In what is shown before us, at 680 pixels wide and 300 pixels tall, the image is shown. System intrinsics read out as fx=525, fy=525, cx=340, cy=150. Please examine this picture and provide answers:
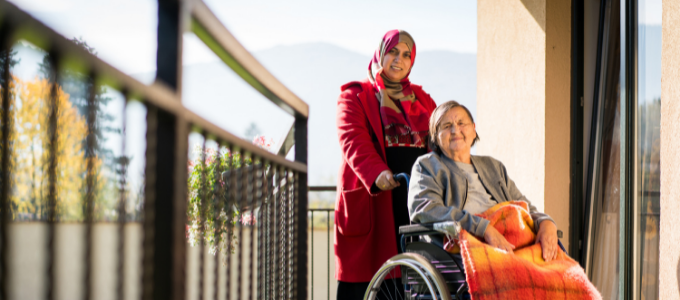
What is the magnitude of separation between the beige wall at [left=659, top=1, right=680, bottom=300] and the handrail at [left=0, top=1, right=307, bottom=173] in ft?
6.47

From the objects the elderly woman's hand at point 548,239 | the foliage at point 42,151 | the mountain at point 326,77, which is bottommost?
the elderly woman's hand at point 548,239

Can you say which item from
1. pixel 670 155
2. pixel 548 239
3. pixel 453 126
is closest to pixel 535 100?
pixel 670 155

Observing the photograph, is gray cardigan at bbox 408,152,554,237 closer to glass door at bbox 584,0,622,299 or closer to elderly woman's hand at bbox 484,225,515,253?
elderly woman's hand at bbox 484,225,515,253

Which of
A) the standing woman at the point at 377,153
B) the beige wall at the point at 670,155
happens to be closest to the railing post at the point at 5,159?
the standing woman at the point at 377,153

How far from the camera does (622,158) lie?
2.67 metres

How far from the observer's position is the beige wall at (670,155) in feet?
6.80

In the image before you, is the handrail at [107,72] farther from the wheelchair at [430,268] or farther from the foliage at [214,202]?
the wheelchair at [430,268]

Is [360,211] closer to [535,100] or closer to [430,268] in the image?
[430,268]

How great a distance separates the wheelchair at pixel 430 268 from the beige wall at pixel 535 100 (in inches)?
53.7

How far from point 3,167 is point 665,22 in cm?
245

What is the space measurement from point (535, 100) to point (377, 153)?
1.43m

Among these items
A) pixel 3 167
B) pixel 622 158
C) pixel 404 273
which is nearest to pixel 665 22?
pixel 622 158

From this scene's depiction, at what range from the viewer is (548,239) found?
1818 millimetres

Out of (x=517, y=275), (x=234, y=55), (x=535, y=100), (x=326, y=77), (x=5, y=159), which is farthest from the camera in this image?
→ (x=326, y=77)
